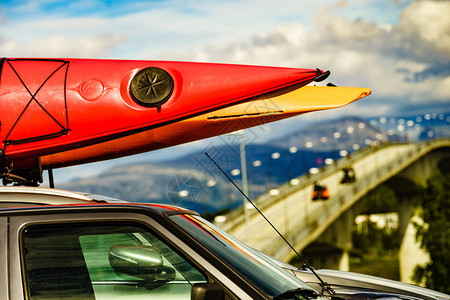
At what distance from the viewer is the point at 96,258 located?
123 inches

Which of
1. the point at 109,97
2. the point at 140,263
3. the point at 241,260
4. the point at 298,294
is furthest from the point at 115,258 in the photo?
the point at 109,97

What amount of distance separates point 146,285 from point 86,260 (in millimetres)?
328

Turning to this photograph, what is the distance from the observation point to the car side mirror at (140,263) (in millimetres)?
3055

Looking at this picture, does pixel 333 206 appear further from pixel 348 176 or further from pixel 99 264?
pixel 99 264

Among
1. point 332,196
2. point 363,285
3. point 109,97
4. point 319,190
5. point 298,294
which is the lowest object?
point 332,196

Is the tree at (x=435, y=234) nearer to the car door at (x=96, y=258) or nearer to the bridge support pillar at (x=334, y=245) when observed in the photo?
the bridge support pillar at (x=334, y=245)

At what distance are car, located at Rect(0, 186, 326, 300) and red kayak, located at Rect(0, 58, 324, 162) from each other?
2.56 metres

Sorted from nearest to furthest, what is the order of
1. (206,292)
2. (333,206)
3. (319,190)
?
1. (206,292)
2. (319,190)
3. (333,206)

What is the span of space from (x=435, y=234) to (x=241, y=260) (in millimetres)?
52228

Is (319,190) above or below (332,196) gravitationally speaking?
above

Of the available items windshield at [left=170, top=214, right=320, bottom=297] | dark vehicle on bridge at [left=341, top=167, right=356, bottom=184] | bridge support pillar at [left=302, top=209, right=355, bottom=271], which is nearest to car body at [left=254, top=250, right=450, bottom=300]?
windshield at [left=170, top=214, right=320, bottom=297]

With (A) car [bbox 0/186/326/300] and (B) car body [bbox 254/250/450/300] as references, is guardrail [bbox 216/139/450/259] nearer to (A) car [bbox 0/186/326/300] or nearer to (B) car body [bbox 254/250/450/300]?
(B) car body [bbox 254/250/450/300]

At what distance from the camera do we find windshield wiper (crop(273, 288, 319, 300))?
307cm

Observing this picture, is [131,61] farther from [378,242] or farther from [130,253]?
[378,242]
